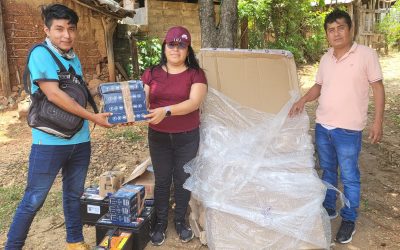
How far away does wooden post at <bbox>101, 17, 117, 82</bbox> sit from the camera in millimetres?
7922

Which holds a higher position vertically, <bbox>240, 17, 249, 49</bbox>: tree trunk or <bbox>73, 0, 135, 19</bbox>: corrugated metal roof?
<bbox>73, 0, 135, 19</bbox>: corrugated metal roof

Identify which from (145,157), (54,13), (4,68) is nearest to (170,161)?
(54,13)

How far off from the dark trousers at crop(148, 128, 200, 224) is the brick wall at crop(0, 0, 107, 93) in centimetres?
573

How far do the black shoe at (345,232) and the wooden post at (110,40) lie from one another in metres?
6.41

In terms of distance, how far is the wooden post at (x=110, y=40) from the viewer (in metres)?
7.92

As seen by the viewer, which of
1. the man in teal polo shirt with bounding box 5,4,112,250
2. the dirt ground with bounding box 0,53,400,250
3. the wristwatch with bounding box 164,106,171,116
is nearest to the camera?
the man in teal polo shirt with bounding box 5,4,112,250

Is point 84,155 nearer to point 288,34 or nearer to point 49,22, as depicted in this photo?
point 49,22

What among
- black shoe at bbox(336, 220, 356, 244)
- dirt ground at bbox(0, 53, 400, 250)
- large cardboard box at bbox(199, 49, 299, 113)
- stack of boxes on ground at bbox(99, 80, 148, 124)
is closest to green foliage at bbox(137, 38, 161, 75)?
dirt ground at bbox(0, 53, 400, 250)

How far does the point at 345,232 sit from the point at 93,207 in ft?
6.77

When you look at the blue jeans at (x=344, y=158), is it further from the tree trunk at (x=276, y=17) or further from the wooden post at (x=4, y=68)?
the tree trunk at (x=276, y=17)

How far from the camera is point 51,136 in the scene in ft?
7.60

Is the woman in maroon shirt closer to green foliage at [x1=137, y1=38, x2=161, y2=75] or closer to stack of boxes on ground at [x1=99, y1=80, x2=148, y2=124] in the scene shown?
stack of boxes on ground at [x1=99, y1=80, x2=148, y2=124]

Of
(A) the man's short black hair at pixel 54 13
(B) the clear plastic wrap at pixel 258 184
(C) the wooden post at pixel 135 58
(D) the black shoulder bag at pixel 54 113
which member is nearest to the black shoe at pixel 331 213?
(B) the clear plastic wrap at pixel 258 184

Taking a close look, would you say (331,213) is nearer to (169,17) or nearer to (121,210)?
(121,210)
